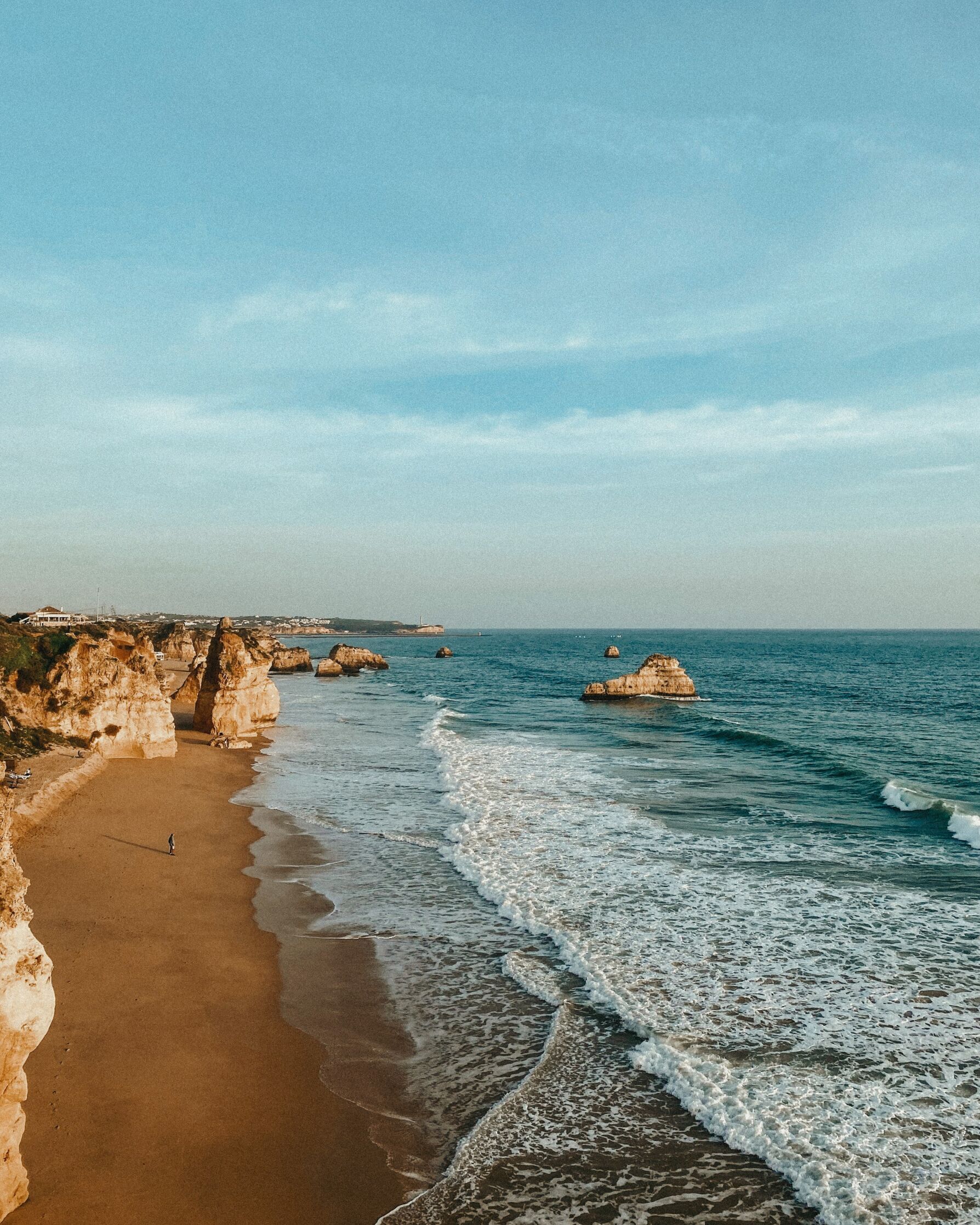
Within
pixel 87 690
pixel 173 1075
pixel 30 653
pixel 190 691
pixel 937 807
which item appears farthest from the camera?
pixel 190 691

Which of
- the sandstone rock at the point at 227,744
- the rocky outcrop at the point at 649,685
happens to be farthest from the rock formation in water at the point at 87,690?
the rocky outcrop at the point at 649,685

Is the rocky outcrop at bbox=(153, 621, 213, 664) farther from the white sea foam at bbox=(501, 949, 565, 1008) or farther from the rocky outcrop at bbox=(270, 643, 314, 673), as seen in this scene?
the white sea foam at bbox=(501, 949, 565, 1008)

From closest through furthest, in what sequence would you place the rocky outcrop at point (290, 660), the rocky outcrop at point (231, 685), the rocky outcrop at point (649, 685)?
the rocky outcrop at point (231, 685), the rocky outcrop at point (649, 685), the rocky outcrop at point (290, 660)

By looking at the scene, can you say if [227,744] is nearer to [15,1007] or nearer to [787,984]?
[787,984]

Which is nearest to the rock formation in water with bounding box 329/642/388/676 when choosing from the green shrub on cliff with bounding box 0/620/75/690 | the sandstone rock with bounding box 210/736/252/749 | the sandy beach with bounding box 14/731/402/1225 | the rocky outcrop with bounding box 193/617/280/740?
the rocky outcrop with bounding box 193/617/280/740

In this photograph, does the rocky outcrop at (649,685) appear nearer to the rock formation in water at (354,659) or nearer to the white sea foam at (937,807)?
the white sea foam at (937,807)

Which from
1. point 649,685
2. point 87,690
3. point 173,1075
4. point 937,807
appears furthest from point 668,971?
point 649,685

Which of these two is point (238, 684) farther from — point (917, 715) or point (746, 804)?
point (917, 715)
